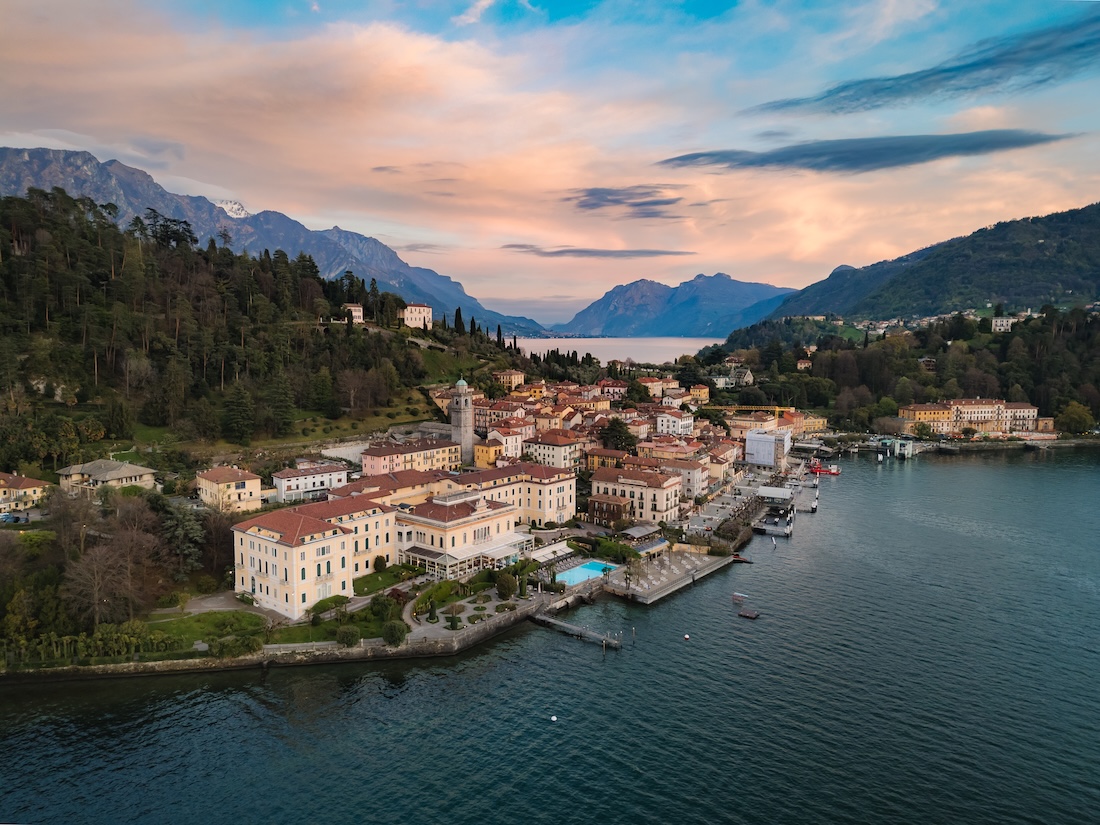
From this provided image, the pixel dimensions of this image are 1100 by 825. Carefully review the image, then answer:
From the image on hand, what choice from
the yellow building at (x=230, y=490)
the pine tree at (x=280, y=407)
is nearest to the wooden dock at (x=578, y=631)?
the yellow building at (x=230, y=490)

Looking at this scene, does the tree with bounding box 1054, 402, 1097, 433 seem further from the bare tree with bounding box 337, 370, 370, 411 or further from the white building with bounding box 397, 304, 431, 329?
the bare tree with bounding box 337, 370, 370, 411

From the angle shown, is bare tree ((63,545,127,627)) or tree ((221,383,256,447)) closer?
bare tree ((63,545,127,627))

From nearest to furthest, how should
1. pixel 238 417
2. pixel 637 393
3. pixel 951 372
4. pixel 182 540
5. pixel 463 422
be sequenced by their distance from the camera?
pixel 182 540 → pixel 238 417 → pixel 463 422 → pixel 637 393 → pixel 951 372

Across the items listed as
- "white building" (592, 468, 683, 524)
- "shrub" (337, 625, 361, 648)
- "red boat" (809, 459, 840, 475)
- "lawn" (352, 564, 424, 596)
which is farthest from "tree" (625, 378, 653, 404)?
"shrub" (337, 625, 361, 648)

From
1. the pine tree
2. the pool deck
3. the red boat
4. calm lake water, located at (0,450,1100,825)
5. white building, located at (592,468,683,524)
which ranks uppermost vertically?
the pine tree

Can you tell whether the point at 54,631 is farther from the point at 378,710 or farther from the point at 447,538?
the point at 447,538

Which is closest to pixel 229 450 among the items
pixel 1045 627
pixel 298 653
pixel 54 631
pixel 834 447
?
pixel 54 631

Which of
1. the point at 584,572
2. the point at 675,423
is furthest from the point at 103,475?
the point at 675,423

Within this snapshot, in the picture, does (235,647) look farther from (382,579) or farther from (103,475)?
(103,475)
